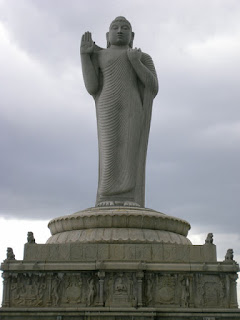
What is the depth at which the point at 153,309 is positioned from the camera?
499 inches

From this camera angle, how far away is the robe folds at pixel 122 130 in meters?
16.5

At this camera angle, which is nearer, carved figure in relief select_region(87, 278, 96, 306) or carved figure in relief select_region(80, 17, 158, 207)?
carved figure in relief select_region(87, 278, 96, 306)

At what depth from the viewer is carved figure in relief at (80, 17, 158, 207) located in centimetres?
1661

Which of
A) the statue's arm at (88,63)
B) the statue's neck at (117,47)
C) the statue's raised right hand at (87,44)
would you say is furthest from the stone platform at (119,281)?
the statue's neck at (117,47)

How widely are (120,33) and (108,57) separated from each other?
112 centimetres

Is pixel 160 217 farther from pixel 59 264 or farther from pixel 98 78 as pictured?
pixel 98 78

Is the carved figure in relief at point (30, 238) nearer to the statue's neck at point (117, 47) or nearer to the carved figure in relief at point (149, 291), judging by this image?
the carved figure in relief at point (149, 291)

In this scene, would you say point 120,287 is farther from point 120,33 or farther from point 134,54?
point 120,33

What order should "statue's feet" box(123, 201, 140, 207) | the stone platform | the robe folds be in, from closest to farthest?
the stone platform < "statue's feet" box(123, 201, 140, 207) < the robe folds

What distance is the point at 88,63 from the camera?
685 inches

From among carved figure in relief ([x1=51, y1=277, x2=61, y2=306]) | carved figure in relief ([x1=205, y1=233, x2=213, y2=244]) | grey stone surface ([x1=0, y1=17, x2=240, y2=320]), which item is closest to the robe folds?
grey stone surface ([x1=0, y1=17, x2=240, y2=320])

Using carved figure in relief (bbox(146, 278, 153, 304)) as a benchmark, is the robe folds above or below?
above

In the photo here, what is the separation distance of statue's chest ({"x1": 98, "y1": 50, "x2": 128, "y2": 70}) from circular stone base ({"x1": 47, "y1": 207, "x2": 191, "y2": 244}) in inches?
203

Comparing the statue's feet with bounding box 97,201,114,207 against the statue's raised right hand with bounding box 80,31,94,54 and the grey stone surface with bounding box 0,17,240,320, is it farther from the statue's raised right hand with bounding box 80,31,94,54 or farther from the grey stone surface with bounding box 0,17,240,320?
the statue's raised right hand with bounding box 80,31,94,54
